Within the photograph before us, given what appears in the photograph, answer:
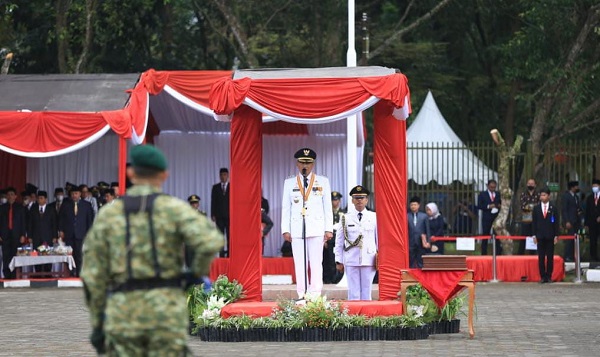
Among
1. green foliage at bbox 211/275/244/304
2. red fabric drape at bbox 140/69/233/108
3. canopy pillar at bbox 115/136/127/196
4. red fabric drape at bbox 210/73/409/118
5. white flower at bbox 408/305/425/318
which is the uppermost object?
red fabric drape at bbox 140/69/233/108

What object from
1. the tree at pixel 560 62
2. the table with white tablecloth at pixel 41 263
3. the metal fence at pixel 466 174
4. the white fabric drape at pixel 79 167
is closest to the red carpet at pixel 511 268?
the metal fence at pixel 466 174

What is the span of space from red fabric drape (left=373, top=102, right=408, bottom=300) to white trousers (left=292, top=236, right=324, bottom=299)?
0.79 metres

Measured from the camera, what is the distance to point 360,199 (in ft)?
A: 54.5

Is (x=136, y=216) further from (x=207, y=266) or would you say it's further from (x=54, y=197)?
(x=54, y=197)

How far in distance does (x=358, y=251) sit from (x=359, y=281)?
461 mm

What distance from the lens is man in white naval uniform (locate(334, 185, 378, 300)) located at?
16453 mm

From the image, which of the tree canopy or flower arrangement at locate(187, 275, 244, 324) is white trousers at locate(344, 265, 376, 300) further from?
the tree canopy

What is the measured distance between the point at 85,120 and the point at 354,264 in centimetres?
905

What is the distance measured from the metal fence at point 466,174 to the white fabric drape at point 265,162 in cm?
281

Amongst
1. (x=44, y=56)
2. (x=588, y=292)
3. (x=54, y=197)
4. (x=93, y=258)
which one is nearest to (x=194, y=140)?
(x=54, y=197)

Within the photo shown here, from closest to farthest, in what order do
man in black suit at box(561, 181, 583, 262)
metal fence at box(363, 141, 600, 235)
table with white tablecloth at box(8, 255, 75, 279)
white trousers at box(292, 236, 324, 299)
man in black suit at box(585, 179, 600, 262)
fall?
white trousers at box(292, 236, 324, 299)
table with white tablecloth at box(8, 255, 75, 279)
man in black suit at box(561, 181, 583, 262)
man in black suit at box(585, 179, 600, 262)
metal fence at box(363, 141, 600, 235)

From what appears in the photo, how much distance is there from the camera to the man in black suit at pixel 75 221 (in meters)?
26.8

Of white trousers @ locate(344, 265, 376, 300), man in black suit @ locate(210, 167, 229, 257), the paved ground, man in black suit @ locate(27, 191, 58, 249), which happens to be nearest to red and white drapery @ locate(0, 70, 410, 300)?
white trousers @ locate(344, 265, 376, 300)

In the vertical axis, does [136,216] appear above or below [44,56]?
below
